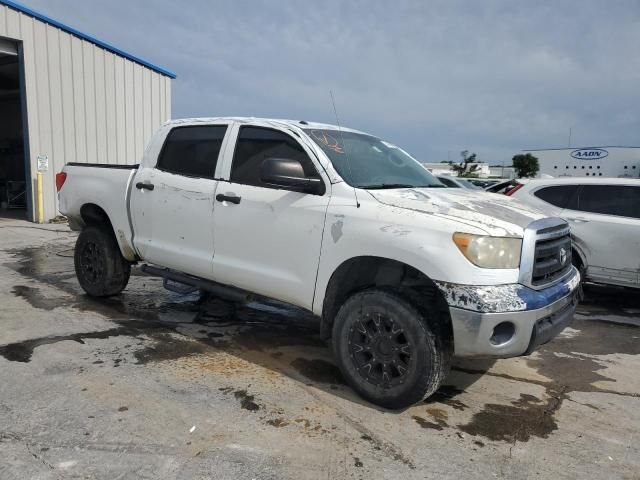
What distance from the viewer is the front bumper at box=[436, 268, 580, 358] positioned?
301 cm

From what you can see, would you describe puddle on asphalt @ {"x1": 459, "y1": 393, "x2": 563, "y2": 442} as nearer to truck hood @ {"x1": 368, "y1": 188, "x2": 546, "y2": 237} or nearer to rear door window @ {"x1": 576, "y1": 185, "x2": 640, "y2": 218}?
truck hood @ {"x1": 368, "y1": 188, "x2": 546, "y2": 237}

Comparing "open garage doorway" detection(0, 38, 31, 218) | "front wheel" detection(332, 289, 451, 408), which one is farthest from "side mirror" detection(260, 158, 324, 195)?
"open garage doorway" detection(0, 38, 31, 218)

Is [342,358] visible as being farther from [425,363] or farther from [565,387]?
[565,387]

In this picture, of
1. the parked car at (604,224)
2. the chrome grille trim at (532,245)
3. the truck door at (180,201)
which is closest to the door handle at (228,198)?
the truck door at (180,201)

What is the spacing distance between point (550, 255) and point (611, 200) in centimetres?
379

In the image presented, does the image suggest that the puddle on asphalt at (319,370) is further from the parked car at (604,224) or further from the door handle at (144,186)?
the parked car at (604,224)

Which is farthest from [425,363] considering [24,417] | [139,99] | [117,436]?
[139,99]

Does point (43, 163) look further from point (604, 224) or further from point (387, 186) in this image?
point (604, 224)

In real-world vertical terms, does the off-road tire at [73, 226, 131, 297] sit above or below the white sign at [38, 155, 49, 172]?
below

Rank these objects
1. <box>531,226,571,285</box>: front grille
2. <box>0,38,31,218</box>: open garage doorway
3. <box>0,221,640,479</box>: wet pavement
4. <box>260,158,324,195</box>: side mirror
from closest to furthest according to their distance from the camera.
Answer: <box>0,221,640,479</box>: wet pavement
<box>531,226,571,285</box>: front grille
<box>260,158,324,195</box>: side mirror
<box>0,38,31,218</box>: open garage doorway

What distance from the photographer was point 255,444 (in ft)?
9.58

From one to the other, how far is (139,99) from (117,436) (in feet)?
49.8

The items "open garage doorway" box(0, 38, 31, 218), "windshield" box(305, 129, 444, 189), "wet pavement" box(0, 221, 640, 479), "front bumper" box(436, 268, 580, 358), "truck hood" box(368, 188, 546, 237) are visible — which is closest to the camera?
"wet pavement" box(0, 221, 640, 479)

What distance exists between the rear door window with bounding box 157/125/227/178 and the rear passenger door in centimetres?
465
